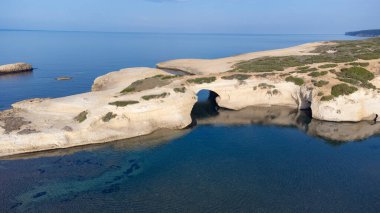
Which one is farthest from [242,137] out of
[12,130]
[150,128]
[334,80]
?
[12,130]

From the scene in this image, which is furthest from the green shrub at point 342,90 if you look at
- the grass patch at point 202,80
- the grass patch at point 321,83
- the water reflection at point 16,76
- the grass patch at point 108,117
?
the water reflection at point 16,76

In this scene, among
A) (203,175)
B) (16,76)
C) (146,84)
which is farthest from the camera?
(16,76)

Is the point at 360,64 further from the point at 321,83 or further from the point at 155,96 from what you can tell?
the point at 155,96

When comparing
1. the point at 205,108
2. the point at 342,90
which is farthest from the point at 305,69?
the point at 205,108

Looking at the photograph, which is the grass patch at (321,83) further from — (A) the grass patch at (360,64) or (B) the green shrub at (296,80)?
(A) the grass patch at (360,64)

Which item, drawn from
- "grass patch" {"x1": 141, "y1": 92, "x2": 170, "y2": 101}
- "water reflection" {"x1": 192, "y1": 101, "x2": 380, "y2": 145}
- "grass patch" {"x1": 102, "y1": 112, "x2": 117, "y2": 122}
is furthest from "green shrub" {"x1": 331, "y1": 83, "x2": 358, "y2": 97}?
"grass patch" {"x1": 102, "y1": 112, "x2": 117, "y2": 122}

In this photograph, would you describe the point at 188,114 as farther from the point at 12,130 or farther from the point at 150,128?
the point at 12,130
